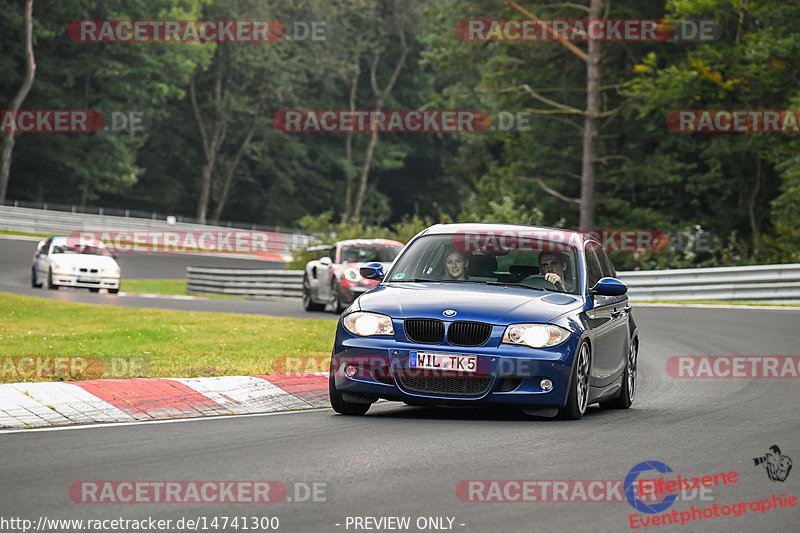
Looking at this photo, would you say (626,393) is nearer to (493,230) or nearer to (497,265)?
(497,265)

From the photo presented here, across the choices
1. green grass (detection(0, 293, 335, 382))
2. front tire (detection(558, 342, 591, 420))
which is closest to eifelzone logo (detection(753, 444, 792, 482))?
front tire (detection(558, 342, 591, 420))

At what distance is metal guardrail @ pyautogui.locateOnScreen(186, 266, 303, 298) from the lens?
34.4 metres

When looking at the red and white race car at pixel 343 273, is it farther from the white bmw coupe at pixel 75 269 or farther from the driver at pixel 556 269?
the driver at pixel 556 269

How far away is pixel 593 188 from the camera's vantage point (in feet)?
144

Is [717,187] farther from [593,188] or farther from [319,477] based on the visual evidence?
[319,477]

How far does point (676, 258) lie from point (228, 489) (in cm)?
3257

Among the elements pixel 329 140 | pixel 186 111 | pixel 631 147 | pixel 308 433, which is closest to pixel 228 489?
pixel 308 433

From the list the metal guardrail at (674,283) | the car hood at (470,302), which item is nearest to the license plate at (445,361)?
the car hood at (470,302)

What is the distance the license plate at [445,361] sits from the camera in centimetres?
972

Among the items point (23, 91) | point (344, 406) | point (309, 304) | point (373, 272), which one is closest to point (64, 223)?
point (23, 91)

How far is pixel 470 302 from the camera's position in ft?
33.0

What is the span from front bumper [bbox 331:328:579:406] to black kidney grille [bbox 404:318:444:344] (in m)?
0.07

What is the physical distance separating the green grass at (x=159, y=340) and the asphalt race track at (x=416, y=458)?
283cm

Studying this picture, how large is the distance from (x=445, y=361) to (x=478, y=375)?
0.88 ft
